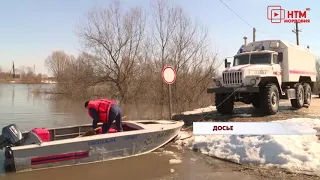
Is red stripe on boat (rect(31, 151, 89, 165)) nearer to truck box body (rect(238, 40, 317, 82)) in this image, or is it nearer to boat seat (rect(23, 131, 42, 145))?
boat seat (rect(23, 131, 42, 145))

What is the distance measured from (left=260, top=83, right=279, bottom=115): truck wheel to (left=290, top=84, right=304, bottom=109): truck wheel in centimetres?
292

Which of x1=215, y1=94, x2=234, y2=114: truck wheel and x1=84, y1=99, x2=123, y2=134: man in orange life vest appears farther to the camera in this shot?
x1=215, y1=94, x2=234, y2=114: truck wheel

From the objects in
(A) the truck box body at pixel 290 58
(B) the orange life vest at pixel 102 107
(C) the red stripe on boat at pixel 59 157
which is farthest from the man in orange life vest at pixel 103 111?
(A) the truck box body at pixel 290 58

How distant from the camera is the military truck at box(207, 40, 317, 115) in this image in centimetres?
1101

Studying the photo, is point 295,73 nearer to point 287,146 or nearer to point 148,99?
point 287,146

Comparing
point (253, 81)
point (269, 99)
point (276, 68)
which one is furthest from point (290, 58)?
point (253, 81)

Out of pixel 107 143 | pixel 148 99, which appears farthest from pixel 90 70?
pixel 107 143

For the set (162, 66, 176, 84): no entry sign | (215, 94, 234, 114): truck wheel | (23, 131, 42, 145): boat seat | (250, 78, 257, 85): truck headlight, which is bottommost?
(23, 131, 42, 145): boat seat

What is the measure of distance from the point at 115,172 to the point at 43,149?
1527 mm

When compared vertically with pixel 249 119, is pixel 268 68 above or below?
above

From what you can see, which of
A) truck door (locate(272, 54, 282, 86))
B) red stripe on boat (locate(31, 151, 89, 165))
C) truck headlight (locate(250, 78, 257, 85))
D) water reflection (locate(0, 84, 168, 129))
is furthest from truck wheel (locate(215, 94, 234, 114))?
red stripe on boat (locate(31, 151, 89, 165))

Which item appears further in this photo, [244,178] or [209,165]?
[209,165]

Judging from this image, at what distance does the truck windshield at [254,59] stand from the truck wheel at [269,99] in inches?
Answer: 48.6

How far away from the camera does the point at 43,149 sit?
589 cm
